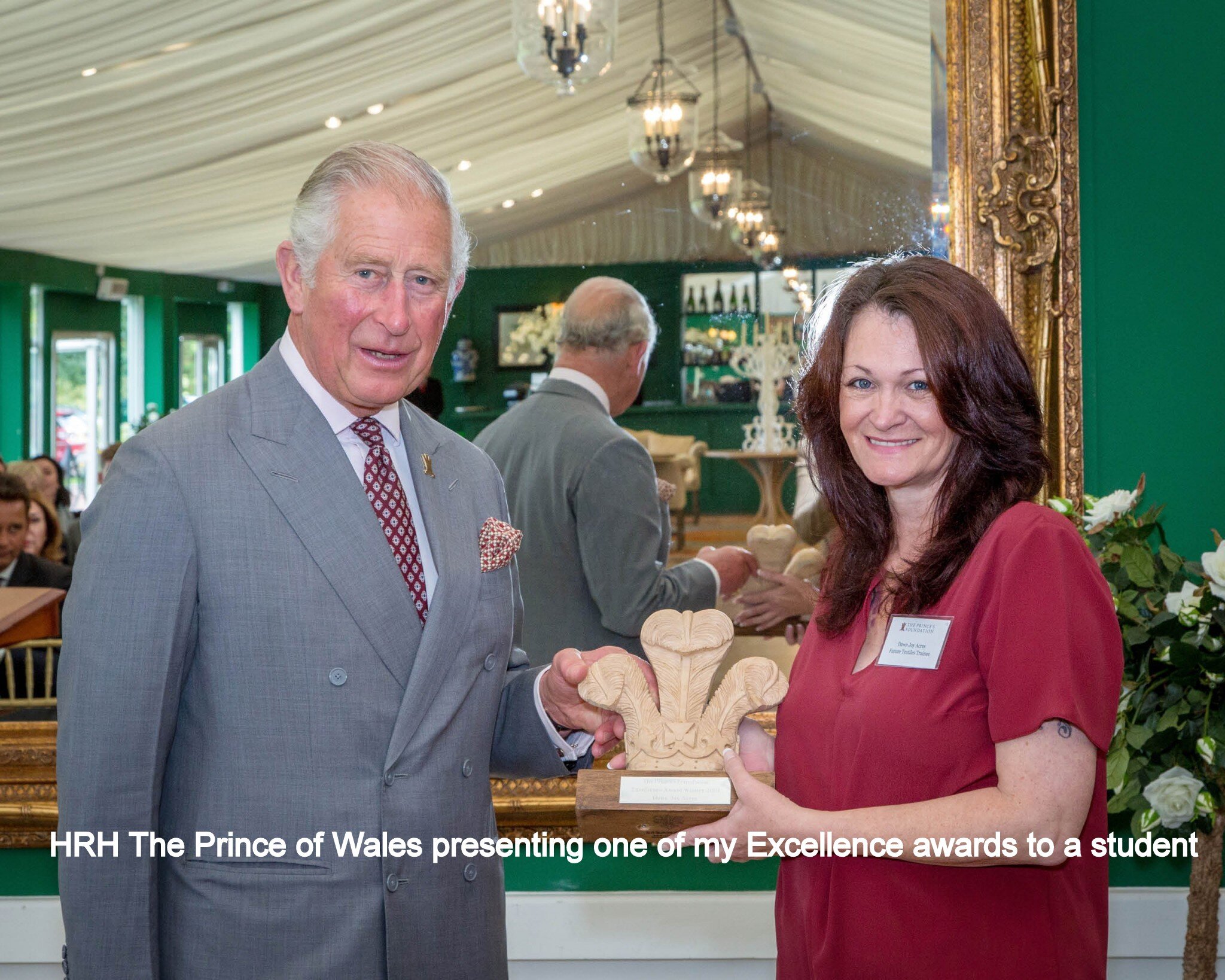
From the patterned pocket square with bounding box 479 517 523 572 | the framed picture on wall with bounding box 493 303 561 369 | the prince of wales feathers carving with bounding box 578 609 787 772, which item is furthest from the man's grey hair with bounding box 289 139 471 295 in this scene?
the framed picture on wall with bounding box 493 303 561 369

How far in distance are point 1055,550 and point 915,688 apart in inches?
9.4

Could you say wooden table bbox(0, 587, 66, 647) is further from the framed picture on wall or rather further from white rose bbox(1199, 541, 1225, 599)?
white rose bbox(1199, 541, 1225, 599)

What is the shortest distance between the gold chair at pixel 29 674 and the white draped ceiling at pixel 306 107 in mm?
975

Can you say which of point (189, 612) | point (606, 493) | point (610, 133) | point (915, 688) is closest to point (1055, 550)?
point (915, 688)

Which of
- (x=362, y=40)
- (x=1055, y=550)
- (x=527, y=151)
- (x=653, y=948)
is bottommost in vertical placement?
(x=653, y=948)

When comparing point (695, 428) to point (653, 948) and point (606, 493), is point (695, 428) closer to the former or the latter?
point (606, 493)

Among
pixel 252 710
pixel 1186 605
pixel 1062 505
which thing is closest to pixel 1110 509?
pixel 1062 505

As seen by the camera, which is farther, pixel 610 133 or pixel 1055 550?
pixel 610 133

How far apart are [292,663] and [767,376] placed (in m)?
1.54

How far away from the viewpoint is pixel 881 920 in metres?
1.48

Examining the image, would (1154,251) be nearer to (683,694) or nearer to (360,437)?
(683,694)

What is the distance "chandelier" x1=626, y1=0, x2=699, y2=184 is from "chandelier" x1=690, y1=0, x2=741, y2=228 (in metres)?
0.04

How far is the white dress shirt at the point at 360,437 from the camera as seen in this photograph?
1709 millimetres

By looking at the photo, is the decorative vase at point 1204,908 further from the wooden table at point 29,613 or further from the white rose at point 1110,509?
the wooden table at point 29,613
